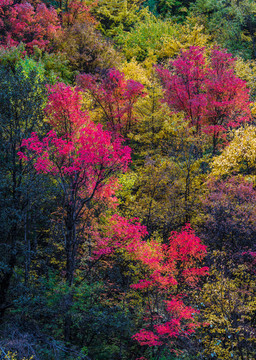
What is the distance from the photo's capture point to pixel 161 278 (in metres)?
12.2

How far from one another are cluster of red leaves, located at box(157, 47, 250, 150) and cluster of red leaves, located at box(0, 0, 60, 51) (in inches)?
432

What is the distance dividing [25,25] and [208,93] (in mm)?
16070

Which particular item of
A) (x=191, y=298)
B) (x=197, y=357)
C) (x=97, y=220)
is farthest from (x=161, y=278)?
(x=97, y=220)

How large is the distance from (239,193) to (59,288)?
801 centimetres

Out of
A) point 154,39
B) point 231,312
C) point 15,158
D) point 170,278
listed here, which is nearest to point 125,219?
point 170,278

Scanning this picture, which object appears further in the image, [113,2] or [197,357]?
[113,2]

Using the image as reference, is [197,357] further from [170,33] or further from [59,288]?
[170,33]

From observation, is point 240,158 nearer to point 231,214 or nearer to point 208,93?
point 231,214

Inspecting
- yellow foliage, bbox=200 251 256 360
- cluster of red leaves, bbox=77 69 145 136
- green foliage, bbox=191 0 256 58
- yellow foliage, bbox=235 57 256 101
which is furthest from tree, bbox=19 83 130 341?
green foliage, bbox=191 0 256 58

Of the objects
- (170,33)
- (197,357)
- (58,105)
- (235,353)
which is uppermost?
(170,33)

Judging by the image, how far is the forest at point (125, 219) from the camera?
433 inches

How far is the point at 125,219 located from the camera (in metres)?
13.7

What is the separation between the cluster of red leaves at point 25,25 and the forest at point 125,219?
5.96 meters

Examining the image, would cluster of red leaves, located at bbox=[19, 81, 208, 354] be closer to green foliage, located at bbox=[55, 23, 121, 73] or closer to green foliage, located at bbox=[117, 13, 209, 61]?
green foliage, located at bbox=[55, 23, 121, 73]
